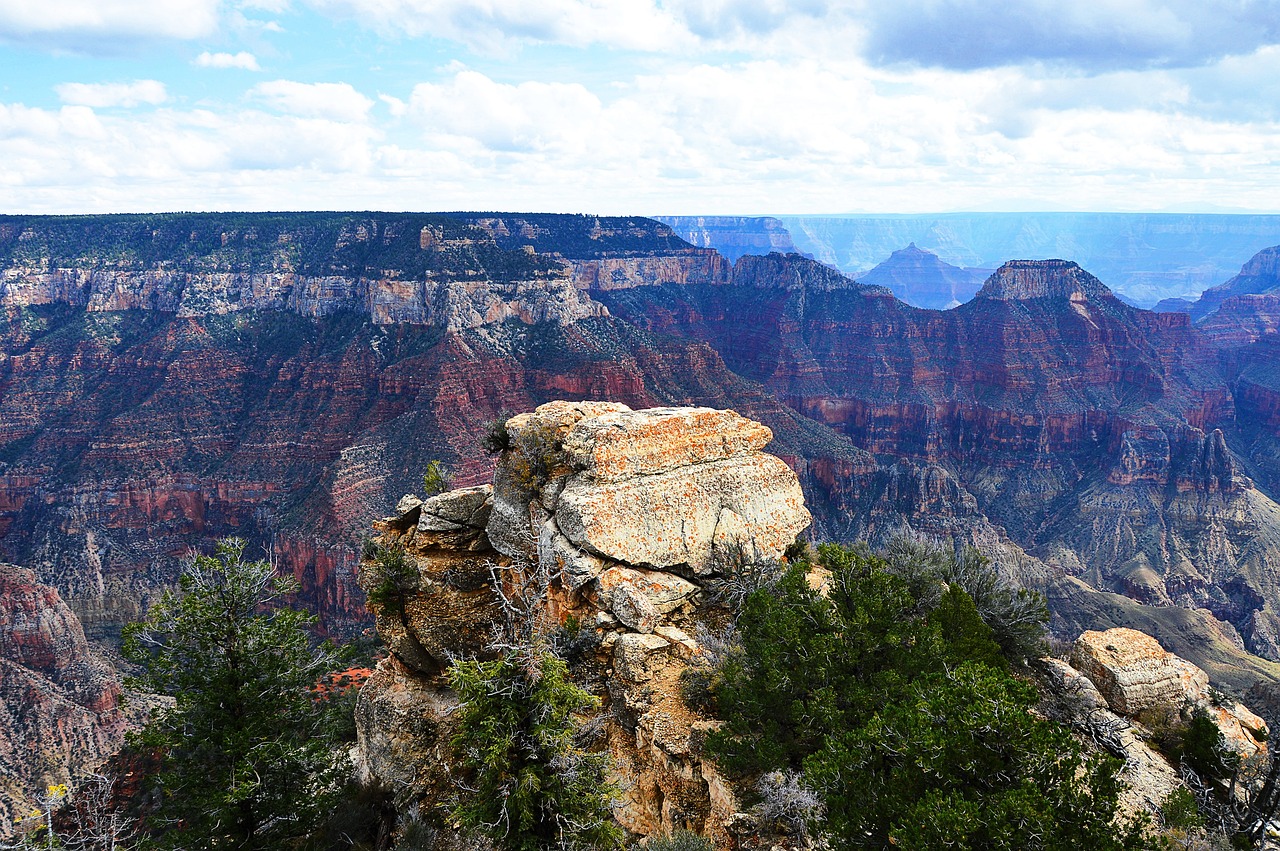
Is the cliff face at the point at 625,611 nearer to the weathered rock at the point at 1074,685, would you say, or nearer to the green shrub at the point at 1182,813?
the weathered rock at the point at 1074,685

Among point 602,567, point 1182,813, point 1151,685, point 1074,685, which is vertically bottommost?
point 1151,685

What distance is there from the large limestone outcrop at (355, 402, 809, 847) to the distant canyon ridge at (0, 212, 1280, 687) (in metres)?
48.4

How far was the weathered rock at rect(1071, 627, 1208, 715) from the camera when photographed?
16484 mm

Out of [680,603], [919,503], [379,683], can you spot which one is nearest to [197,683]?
[379,683]

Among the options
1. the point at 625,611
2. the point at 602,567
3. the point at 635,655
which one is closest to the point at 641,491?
the point at 602,567

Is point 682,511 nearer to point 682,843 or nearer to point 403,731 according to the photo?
point 682,843

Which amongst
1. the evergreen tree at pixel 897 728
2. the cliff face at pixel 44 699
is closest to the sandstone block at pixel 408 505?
the evergreen tree at pixel 897 728

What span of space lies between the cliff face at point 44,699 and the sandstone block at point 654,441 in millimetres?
36095

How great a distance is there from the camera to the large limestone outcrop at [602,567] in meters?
14.5

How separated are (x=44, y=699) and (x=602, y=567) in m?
49.6

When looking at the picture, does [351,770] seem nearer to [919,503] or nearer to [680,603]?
[680,603]

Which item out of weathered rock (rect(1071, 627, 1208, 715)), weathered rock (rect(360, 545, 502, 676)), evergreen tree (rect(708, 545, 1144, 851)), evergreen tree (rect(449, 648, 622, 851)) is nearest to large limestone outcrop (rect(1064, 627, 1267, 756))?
weathered rock (rect(1071, 627, 1208, 715))

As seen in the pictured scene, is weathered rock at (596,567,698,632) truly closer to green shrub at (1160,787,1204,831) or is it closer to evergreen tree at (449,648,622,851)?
evergreen tree at (449,648,622,851)

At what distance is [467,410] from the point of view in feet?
285
